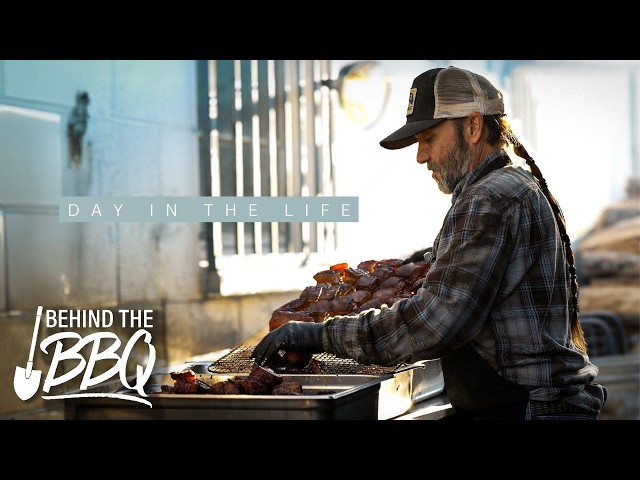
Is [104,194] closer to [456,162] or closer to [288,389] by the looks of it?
[288,389]

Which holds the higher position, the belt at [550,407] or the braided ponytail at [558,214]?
the braided ponytail at [558,214]

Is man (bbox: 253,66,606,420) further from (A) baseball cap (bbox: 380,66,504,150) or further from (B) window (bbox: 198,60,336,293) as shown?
(B) window (bbox: 198,60,336,293)

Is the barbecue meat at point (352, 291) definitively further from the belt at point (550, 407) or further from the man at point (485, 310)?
the belt at point (550, 407)

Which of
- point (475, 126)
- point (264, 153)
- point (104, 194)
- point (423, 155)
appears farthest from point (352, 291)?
point (264, 153)

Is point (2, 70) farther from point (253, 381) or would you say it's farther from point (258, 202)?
point (253, 381)

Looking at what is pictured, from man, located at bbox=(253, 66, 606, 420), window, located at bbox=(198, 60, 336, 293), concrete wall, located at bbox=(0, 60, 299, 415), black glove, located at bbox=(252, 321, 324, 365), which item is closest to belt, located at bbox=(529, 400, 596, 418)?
man, located at bbox=(253, 66, 606, 420)

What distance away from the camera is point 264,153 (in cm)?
656

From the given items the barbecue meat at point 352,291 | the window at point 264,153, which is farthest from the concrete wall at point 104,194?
the barbecue meat at point 352,291

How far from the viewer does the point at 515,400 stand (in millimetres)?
2494

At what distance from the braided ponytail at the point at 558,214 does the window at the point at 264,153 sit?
3.65 metres

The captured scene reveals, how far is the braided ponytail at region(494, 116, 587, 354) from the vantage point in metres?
2.62

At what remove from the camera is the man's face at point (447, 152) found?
8.64 ft

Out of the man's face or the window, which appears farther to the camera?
the window
